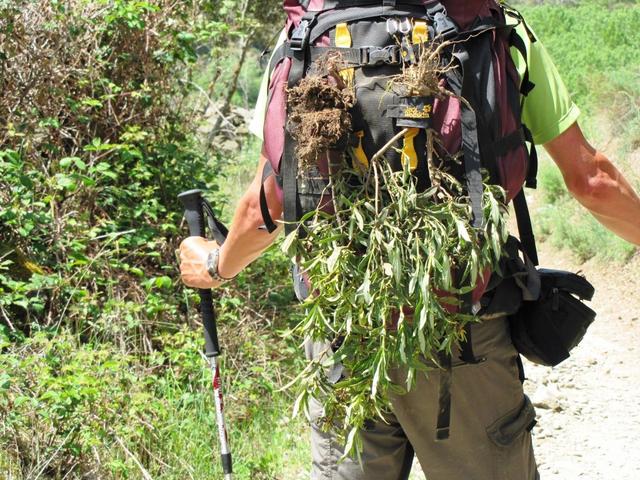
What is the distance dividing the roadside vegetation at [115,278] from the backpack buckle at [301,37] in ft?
6.96

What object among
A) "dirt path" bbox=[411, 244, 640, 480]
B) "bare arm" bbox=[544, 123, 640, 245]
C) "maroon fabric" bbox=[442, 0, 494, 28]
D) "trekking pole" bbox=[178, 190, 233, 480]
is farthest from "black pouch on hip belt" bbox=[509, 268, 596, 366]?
"dirt path" bbox=[411, 244, 640, 480]

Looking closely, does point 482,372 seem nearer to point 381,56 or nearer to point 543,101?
point 543,101

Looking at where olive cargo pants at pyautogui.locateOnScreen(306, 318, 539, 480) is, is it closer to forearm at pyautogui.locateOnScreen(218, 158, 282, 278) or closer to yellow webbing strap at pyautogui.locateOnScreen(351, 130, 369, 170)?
forearm at pyautogui.locateOnScreen(218, 158, 282, 278)

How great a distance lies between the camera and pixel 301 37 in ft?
7.63

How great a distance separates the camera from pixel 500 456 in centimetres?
261

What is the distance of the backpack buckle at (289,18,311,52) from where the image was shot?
2.32 m

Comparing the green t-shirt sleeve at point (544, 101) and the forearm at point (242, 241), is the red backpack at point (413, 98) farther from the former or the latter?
the forearm at point (242, 241)

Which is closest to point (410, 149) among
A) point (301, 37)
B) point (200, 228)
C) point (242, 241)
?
point (301, 37)

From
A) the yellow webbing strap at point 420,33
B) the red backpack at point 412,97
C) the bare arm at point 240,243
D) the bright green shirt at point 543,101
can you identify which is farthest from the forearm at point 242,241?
the bright green shirt at point 543,101

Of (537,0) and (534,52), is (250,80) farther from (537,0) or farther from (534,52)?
(534,52)

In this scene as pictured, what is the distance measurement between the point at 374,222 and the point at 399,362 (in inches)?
14.3

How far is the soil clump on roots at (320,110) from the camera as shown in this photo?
7.11 feet

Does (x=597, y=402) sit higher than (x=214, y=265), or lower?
lower

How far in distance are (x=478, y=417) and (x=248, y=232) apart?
33.9 inches
